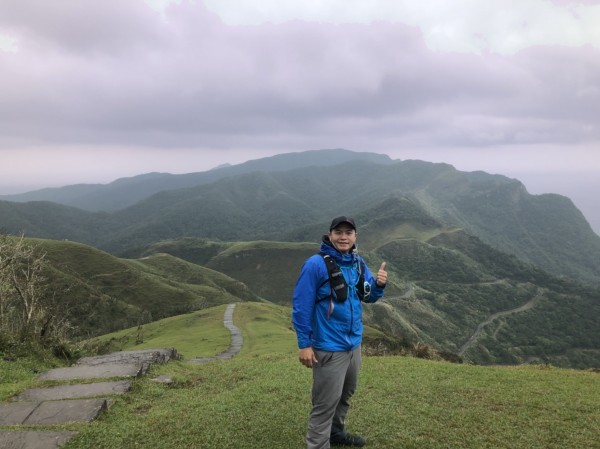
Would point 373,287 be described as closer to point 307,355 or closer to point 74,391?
point 307,355

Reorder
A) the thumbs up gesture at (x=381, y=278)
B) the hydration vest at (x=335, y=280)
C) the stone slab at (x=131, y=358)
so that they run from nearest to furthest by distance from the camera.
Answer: the hydration vest at (x=335, y=280)
the thumbs up gesture at (x=381, y=278)
the stone slab at (x=131, y=358)

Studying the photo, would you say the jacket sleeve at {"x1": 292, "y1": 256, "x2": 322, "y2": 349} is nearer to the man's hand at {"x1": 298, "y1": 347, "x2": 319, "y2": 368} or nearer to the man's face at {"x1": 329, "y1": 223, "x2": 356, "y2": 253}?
the man's hand at {"x1": 298, "y1": 347, "x2": 319, "y2": 368}

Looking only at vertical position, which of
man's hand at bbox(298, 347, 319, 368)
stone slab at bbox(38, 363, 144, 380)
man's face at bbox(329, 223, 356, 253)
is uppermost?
man's face at bbox(329, 223, 356, 253)

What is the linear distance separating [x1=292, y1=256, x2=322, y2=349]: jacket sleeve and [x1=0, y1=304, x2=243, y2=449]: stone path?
559 centimetres

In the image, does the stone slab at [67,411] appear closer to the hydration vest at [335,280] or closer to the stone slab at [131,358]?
the stone slab at [131,358]

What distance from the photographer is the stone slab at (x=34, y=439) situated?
25.9ft

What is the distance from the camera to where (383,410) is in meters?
9.93

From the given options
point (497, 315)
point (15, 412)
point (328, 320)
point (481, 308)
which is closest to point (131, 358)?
point (15, 412)

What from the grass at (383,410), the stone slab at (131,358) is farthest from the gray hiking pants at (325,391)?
the stone slab at (131,358)

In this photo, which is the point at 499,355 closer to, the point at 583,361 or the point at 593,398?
the point at 583,361

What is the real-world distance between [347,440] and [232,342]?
31165 mm

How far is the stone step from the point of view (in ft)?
30.6

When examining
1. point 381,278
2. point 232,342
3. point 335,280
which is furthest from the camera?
point 232,342

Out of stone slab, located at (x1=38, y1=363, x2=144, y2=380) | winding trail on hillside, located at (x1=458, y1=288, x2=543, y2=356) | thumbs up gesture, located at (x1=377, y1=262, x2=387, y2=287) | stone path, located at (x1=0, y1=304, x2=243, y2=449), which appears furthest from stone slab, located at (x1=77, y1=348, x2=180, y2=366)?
winding trail on hillside, located at (x1=458, y1=288, x2=543, y2=356)
